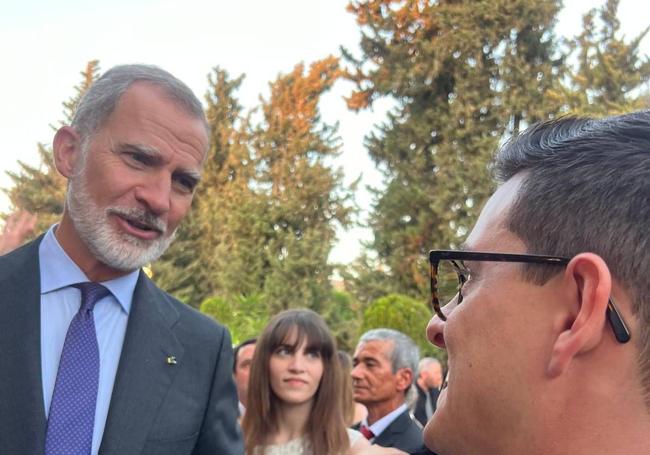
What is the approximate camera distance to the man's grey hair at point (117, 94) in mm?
2496

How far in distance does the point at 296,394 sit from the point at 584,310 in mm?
3349

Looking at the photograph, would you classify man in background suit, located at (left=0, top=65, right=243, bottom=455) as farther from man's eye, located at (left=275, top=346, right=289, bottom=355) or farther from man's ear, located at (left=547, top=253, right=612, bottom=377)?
man's eye, located at (left=275, top=346, right=289, bottom=355)

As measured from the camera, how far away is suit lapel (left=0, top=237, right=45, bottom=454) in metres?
2.06

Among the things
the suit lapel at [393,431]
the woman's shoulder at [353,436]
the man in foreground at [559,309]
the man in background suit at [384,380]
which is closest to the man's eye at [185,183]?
the man in foreground at [559,309]

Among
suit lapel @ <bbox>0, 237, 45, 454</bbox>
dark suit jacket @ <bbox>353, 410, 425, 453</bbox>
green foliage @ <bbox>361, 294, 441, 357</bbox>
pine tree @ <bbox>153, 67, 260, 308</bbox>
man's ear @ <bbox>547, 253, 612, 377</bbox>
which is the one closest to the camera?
man's ear @ <bbox>547, 253, 612, 377</bbox>

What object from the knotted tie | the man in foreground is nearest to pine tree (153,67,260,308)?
the knotted tie

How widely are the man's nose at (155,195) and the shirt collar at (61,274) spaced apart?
0.76ft

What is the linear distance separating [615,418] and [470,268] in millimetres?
329

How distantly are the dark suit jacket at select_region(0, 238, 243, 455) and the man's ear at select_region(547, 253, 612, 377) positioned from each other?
1500mm

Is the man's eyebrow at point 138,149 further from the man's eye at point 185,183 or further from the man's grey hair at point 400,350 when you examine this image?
the man's grey hair at point 400,350

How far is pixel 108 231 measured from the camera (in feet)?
7.69

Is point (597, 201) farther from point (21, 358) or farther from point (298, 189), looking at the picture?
point (298, 189)

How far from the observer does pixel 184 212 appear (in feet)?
8.38

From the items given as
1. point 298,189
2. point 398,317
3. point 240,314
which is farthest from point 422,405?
point 298,189
